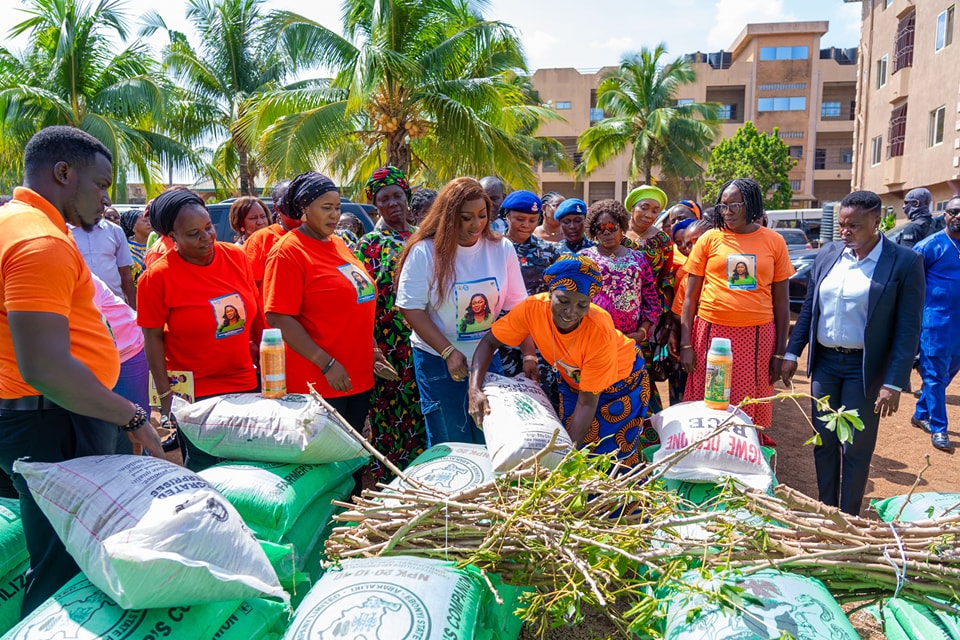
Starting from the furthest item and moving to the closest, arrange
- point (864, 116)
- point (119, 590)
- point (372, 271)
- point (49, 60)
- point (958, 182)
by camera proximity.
Result: point (864, 116) < point (958, 182) < point (49, 60) < point (372, 271) < point (119, 590)

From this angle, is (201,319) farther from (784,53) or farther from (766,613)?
(784,53)

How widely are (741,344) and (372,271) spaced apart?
2314 mm

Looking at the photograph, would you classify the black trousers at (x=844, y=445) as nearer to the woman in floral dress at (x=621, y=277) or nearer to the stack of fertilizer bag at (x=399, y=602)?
the woman in floral dress at (x=621, y=277)

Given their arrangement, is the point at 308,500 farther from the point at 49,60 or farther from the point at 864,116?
the point at 864,116

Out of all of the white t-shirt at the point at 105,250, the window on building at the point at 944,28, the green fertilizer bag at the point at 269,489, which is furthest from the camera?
the window on building at the point at 944,28

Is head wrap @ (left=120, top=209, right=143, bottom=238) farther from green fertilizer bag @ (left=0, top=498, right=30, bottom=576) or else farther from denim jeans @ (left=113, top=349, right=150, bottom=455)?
green fertilizer bag @ (left=0, top=498, right=30, bottom=576)

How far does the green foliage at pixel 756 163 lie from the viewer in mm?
30641

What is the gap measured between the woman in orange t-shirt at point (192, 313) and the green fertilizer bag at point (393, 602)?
59.0 inches

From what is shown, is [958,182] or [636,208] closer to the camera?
[636,208]

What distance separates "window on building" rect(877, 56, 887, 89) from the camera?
76.2ft

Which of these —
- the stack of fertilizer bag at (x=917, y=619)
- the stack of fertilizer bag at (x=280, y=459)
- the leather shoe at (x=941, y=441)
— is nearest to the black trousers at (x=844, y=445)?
the stack of fertilizer bag at (x=917, y=619)

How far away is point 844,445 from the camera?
351 centimetres

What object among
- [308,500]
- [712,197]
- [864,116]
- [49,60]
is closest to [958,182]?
[864,116]

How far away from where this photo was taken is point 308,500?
2570 mm
